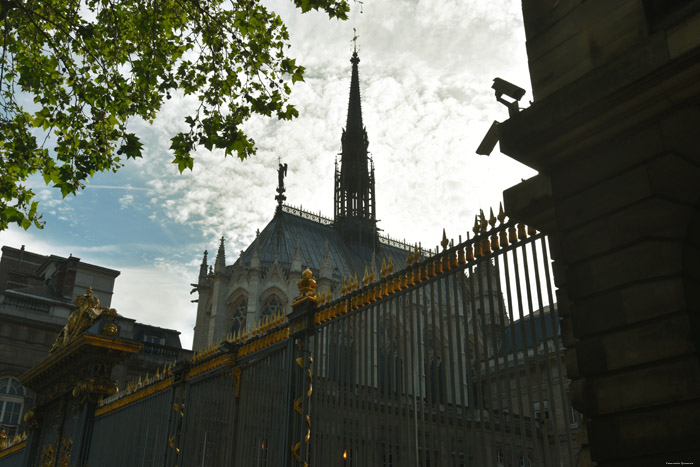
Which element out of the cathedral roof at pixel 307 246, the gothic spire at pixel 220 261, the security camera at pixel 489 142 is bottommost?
the security camera at pixel 489 142

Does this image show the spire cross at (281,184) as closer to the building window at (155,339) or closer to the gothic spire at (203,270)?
the gothic spire at (203,270)

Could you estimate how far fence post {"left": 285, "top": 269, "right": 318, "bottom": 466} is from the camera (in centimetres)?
734

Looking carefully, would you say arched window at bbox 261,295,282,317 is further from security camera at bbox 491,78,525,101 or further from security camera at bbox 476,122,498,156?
security camera at bbox 491,78,525,101

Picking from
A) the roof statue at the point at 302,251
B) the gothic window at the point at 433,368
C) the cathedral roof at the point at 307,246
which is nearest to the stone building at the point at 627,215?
the gothic window at the point at 433,368

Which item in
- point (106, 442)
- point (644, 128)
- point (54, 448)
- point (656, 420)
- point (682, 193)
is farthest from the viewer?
point (54, 448)

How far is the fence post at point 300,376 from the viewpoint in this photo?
734 centimetres

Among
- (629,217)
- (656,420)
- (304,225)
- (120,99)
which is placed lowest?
(656,420)

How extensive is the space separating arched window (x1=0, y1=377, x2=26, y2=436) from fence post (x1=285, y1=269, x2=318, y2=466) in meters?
28.2

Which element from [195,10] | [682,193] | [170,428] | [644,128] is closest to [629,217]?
[682,193]

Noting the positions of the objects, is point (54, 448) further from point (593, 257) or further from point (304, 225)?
point (304, 225)

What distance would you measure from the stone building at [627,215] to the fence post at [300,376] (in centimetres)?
340

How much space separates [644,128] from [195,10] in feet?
28.6

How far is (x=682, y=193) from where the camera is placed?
457cm

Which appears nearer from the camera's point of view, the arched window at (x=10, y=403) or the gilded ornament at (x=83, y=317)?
the gilded ornament at (x=83, y=317)
